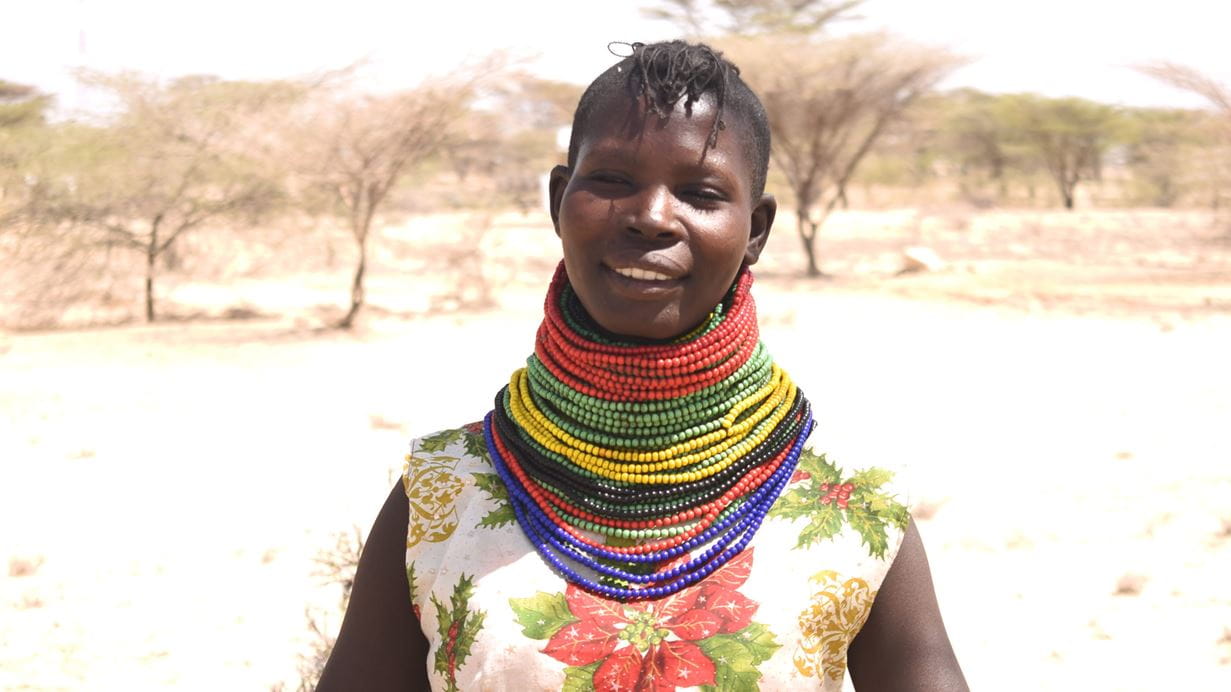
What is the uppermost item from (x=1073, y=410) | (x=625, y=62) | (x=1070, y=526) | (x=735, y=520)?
(x=625, y=62)

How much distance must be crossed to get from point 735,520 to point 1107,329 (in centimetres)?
1132

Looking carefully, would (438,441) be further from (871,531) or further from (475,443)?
(871,531)

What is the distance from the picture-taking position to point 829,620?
1.31 metres

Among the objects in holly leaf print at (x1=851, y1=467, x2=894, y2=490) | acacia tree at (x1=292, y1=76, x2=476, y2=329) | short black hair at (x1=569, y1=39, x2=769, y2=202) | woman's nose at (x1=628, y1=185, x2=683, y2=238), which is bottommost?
acacia tree at (x1=292, y1=76, x2=476, y2=329)

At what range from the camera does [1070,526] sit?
5.61 m

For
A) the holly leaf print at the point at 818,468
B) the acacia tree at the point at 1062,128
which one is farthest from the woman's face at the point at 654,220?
the acacia tree at the point at 1062,128

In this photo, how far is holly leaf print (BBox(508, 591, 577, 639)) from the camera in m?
1.32

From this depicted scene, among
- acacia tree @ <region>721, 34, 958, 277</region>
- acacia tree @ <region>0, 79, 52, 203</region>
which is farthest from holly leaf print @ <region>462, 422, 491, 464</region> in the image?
acacia tree @ <region>721, 34, 958, 277</region>

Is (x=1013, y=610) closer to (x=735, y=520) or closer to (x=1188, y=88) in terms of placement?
(x=735, y=520)

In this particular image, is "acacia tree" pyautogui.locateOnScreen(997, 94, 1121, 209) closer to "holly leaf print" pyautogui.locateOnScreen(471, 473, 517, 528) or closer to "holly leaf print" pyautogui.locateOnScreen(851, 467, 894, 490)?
"holly leaf print" pyautogui.locateOnScreen(851, 467, 894, 490)

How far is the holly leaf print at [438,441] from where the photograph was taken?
1482 mm

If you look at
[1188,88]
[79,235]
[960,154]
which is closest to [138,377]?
[79,235]

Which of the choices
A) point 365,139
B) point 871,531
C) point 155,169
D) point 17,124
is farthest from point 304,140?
point 871,531

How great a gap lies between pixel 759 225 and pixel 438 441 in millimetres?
452
